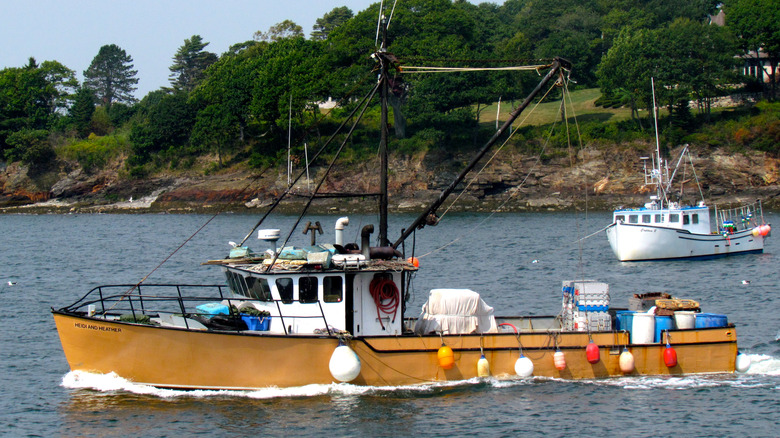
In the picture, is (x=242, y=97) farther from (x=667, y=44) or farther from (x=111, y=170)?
(x=667, y=44)

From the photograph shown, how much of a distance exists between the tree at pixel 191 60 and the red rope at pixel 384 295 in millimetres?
119471

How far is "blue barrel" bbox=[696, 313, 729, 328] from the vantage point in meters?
18.9

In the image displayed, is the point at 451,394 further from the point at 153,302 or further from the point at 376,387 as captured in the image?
the point at 153,302

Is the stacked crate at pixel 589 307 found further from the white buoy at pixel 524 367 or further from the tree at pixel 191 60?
the tree at pixel 191 60

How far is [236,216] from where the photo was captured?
76312 mm

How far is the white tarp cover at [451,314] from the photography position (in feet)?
60.6

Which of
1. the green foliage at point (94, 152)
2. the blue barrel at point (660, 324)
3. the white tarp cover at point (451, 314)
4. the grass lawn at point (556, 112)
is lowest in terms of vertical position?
the blue barrel at point (660, 324)

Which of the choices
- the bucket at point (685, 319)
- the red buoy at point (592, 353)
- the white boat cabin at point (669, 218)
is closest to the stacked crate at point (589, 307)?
the red buoy at point (592, 353)

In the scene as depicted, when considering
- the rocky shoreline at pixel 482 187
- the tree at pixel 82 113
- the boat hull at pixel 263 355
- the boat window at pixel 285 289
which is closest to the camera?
the boat hull at pixel 263 355

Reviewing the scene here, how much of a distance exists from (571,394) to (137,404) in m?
9.12

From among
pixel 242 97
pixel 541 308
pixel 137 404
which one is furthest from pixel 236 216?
pixel 137 404

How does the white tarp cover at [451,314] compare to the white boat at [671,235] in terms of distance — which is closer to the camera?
the white tarp cover at [451,314]

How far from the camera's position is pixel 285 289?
58.3 ft

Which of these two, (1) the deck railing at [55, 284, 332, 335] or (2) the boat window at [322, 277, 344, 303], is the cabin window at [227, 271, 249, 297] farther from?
(2) the boat window at [322, 277, 344, 303]
